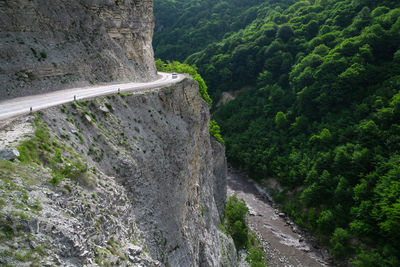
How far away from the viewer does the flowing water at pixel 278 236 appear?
1367 inches

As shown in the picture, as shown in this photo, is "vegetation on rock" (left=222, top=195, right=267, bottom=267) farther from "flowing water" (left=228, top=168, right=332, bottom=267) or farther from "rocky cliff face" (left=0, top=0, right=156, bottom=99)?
"rocky cliff face" (left=0, top=0, right=156, bottom=99)

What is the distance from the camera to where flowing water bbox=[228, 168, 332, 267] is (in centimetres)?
3472

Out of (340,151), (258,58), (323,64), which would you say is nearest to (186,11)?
(258,58)

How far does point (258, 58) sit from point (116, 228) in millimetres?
70773

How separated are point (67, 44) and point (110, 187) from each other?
14664 mm

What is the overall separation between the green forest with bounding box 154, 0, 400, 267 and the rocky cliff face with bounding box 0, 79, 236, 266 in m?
20.5

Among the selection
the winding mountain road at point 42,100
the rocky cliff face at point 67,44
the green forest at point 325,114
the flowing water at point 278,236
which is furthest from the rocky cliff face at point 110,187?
the green forest at point 325,114

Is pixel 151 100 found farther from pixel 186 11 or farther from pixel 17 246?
pixel 186 11

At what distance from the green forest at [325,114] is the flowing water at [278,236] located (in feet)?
5.65

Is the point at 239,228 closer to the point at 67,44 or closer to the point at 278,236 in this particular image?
the point at 278,236

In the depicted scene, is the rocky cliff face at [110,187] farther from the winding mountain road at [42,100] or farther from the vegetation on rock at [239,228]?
the vegetation on rock at [239,228]

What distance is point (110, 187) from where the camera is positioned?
41.7 ft

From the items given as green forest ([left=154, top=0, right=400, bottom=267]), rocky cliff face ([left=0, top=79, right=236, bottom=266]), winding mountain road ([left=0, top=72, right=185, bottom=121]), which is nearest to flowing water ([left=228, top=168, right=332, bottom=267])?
green forest ([left=154, top=0, right=400, bottom=267])

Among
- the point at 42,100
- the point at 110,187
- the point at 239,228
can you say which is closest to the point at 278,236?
the point at 239,228
